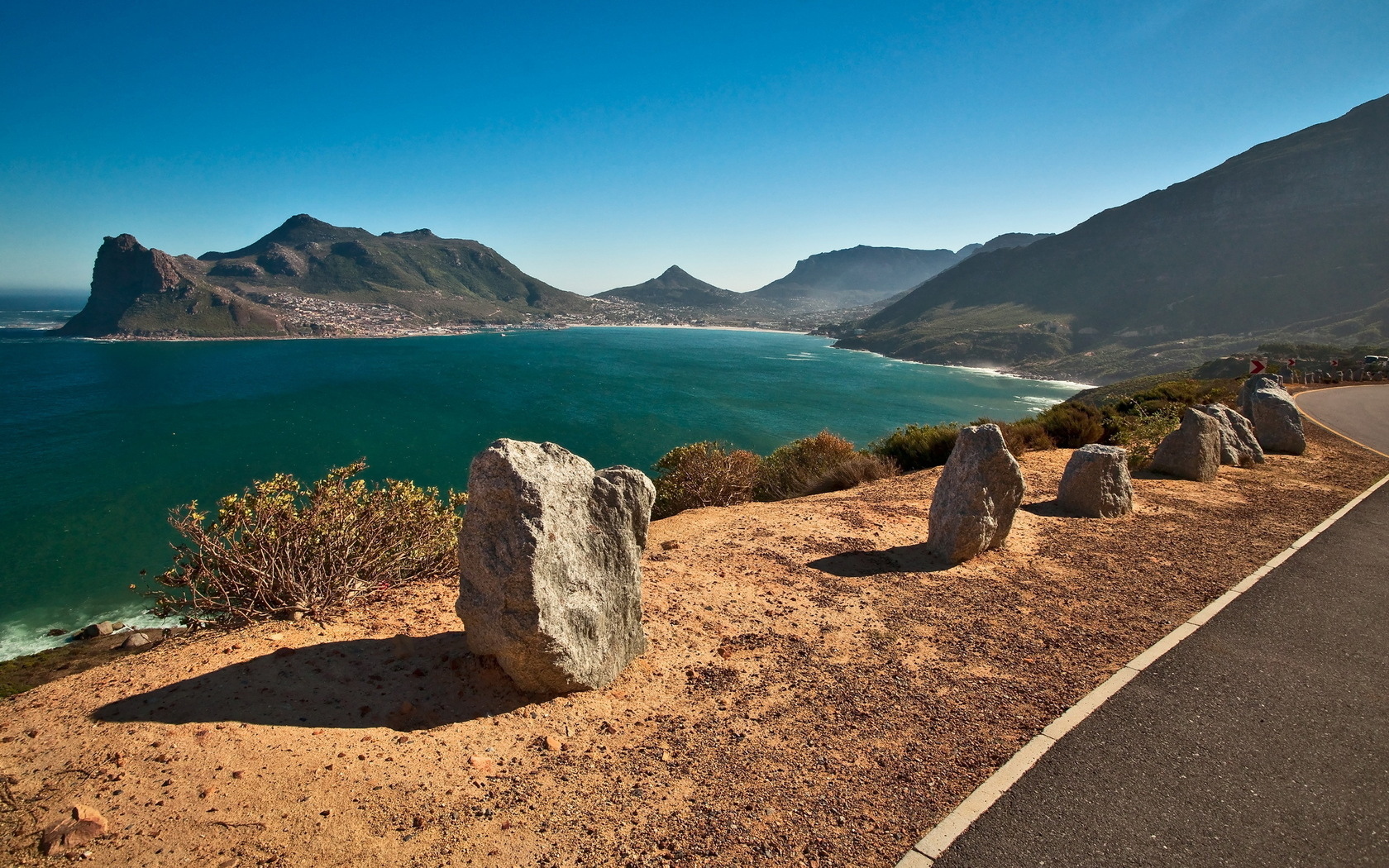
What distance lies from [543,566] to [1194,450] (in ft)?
44.8

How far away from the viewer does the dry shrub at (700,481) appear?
48.6ft

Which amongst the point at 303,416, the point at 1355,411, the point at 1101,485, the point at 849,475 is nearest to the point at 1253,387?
the point at 1355,411

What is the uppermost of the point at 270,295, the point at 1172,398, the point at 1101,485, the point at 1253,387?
the point at 270,295

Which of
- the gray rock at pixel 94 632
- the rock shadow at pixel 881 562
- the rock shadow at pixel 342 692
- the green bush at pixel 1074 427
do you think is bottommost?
the gray rock at pixel 94 632

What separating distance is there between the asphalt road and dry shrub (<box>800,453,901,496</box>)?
8.53 meters

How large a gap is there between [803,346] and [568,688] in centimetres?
16933

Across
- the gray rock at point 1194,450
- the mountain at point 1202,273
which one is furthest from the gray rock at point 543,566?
the mountain at point 1202,273

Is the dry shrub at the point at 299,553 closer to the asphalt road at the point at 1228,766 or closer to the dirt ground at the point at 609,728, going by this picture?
the dirt ground at the point at 609,728

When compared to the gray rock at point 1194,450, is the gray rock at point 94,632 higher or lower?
lower

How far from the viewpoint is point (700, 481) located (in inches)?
591

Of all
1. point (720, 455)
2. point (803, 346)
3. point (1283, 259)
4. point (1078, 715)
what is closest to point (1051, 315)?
point (1283, 259)

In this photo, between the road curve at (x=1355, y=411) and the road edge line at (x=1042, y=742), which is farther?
the road curve at (x=1355, y=411)

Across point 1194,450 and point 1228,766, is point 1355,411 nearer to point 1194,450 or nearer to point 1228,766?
point 1194,450

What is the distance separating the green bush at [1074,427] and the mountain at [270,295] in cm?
14589
